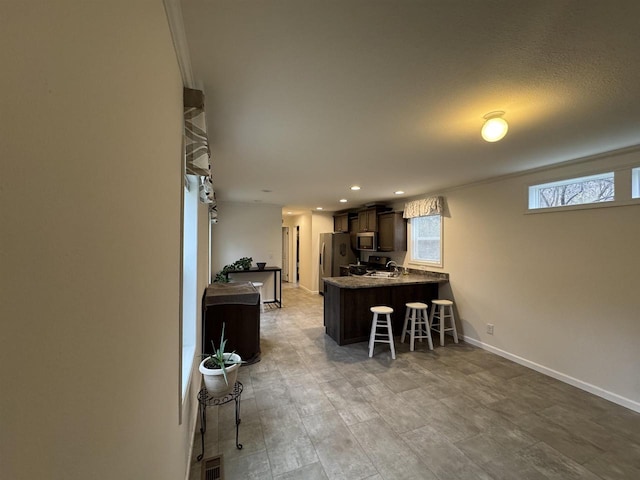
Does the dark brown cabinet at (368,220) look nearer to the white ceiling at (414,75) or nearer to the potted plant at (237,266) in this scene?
the potted plant at (237,266)

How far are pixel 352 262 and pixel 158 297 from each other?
6035 mm

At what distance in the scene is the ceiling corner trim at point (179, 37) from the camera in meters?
0.98

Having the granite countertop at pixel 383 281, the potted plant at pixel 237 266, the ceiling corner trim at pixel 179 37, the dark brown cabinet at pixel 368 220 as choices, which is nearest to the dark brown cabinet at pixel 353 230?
the dark brown cabinet at pixel 368 220

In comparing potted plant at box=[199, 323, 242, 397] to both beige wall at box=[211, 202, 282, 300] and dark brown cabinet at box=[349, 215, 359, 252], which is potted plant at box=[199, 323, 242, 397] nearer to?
beige wall at box=[211, 202, 282, 300]

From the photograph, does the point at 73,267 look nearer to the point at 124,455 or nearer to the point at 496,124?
the point at 124,455

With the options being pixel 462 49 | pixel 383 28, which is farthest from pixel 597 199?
pixel 383 28

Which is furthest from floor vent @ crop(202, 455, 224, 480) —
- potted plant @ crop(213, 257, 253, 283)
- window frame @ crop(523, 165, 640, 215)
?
window frame @ crop(523, 165, 640, 215)

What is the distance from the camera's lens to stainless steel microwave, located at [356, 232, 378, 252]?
19.1 ft

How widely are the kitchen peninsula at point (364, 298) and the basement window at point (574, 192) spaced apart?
5.57 feet

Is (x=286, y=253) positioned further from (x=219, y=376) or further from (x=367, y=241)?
(x=219, y=376)

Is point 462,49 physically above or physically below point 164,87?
above

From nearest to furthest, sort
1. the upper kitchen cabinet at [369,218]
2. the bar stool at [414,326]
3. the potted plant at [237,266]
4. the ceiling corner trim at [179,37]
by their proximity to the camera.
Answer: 1. the ceiling corner trim at [179,37]
2. the bar stool at [414,326]
3. the potted plant at [237,266]
4. the upper kitchen cabinet at [369,218]

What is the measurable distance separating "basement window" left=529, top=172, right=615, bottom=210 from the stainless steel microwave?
292 centimetres

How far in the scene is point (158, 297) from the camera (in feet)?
3.11
